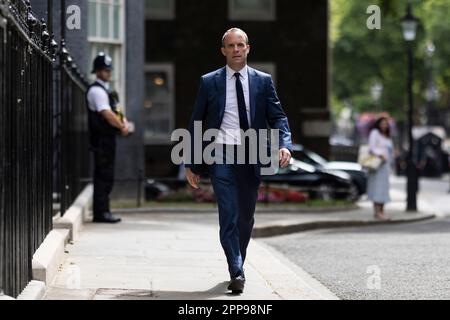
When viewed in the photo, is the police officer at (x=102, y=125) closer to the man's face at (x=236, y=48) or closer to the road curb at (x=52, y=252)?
the road curb at (x=52, y=252)

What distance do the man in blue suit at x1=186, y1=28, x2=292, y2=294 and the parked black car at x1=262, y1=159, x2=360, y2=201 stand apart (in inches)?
608

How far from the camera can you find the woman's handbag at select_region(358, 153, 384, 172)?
1764cm

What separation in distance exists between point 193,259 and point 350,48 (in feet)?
161

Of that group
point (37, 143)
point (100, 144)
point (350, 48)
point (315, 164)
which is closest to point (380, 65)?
point (350, 48)

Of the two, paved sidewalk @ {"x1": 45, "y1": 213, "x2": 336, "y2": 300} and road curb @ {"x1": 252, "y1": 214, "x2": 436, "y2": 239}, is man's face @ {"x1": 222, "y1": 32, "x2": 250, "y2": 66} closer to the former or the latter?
A: paved sidewalk @ {"x1": 45, "y1": 213, "x2": 336, "y2": 300}

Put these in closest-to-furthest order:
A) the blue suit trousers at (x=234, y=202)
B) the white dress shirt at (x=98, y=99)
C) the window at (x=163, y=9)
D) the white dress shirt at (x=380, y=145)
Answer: the blue suit trousers at (x=234, y=202) → the white dress shirt at (x=98, y=99) → the white dress shirt at (x=380, y=145) → the window at (x=163, y=9)

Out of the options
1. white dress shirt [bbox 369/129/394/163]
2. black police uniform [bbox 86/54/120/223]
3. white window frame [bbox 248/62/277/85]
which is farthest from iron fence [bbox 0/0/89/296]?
white window frame [bbox 248/62/277/85]

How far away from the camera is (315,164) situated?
25141 millimetres

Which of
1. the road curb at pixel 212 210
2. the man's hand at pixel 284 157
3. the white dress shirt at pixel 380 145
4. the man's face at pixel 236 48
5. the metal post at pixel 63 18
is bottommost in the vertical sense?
the road curb at pixel 212 210

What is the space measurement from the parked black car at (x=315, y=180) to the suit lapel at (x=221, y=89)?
1552 cm

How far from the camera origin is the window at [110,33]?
19.5 m

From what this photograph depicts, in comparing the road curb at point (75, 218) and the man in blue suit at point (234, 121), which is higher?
the man in blue suit at point (234, 121)

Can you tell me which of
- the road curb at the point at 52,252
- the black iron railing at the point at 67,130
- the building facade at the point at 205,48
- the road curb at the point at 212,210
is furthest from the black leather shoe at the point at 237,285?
the building facade at the point at 205,48

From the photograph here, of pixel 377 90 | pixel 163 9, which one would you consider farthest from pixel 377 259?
pixel 377 90
